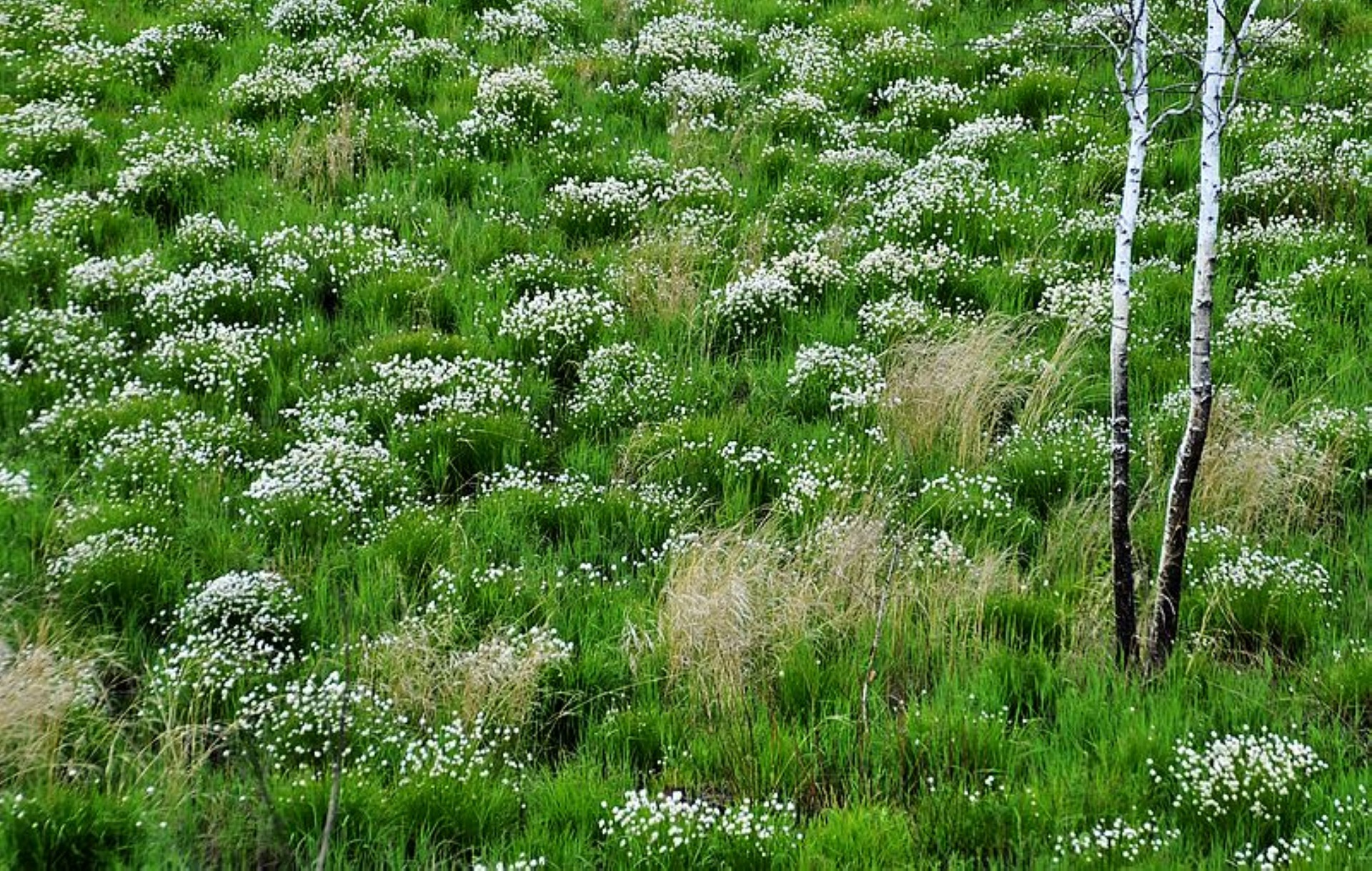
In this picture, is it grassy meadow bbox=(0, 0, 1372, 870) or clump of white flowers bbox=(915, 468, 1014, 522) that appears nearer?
grassy meadow bbox=(0, 0, 1372, 870)

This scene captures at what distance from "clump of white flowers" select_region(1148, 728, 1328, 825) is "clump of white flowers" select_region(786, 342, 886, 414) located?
3852 millimetres

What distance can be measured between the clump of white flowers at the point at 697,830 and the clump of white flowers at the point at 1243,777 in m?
1.69

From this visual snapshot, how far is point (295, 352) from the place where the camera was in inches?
374

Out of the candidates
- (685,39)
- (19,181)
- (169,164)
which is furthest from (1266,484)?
(19,181)

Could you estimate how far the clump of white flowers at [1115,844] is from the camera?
4.78 m

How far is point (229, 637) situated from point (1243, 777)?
5.07 metres

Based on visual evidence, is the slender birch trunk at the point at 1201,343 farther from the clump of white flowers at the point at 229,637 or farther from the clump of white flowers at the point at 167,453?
the clump of white flowers at the point at 167,453

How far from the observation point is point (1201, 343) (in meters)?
5.82

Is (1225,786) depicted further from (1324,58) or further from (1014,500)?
(1324,58)

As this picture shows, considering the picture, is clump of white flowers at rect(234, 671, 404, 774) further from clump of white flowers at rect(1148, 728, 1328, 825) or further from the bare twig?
clump of white flowers at rect(1148, 728, 1328, 825)

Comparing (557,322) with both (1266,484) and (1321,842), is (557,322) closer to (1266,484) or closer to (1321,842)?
(1266,484)

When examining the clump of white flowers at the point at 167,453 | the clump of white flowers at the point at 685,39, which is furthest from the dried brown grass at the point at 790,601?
the clump of white flowers at the point at 685,39

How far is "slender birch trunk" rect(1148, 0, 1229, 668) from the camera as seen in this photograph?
5.82 meters

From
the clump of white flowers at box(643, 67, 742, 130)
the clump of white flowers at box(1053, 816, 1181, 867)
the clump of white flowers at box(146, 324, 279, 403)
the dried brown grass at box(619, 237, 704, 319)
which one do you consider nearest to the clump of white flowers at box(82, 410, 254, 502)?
the clump of white flowers at box(146, 324, 279, 403)
